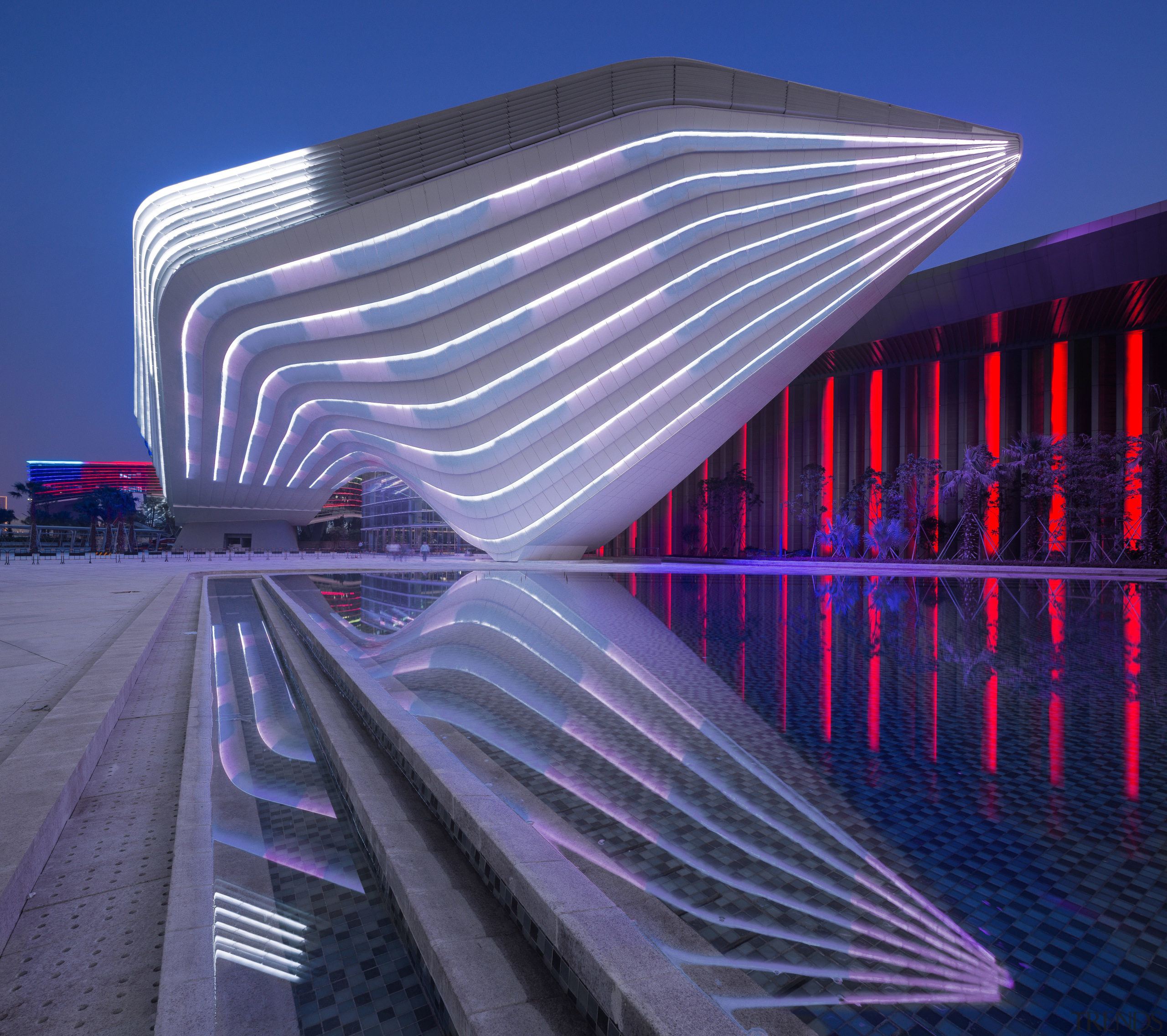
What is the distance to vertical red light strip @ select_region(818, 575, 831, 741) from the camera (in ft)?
15.5

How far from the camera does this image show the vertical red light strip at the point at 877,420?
40.3 meters

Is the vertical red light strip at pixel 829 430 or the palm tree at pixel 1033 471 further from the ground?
the vertical red light strip at pixel 829 430

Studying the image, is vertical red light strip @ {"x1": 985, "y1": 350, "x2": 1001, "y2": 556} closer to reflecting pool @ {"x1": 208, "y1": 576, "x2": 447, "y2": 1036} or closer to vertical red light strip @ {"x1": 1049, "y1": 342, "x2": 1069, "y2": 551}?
vertical red light strip @ {"x1": 1049, "y1": 342, "x2": 1069, "y2": 551}

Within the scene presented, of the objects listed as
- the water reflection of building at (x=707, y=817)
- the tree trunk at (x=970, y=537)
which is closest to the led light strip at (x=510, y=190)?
the water reflection of building at (x=707, y=817)

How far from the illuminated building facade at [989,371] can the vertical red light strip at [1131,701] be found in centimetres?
2366

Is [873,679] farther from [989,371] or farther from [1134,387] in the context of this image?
[989,371]

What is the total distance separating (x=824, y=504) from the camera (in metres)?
42.1

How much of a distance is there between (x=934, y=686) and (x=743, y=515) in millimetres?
39615

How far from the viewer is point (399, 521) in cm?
6631

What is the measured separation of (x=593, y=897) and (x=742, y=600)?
12886 millimetres

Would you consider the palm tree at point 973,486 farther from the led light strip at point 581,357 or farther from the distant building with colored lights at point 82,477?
the distant building with colored lights at point 82,477

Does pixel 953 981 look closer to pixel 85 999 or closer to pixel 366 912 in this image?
pixel 366 912

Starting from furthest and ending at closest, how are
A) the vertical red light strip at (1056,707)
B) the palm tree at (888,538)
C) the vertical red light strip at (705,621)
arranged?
the palm tree at (888,538)
the vertical red light strip at (705,621)
the vertical red light strip at (1056,707)

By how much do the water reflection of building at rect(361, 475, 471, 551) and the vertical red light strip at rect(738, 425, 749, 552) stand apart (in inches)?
907
